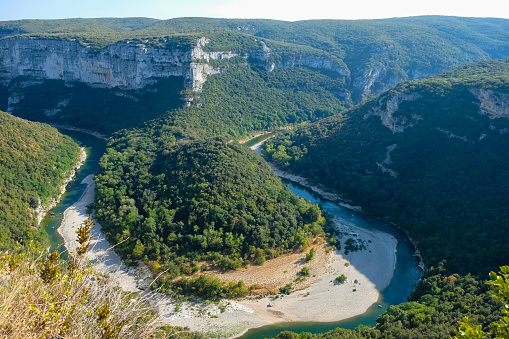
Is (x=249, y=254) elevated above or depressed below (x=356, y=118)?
below

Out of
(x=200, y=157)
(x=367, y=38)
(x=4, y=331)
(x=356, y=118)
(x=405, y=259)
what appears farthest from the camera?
(x=367, y=38)

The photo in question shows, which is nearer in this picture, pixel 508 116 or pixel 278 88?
pixel 508 116

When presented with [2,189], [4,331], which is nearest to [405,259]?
[4,331]

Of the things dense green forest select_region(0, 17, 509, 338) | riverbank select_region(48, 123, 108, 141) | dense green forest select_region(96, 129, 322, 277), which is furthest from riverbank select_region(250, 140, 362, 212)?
riverbank select_region(48, 123, 108, 141)

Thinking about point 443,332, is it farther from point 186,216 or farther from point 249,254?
point 186,216

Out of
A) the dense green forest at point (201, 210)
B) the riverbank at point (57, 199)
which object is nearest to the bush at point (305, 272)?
the dense green forest at point (201, 210)

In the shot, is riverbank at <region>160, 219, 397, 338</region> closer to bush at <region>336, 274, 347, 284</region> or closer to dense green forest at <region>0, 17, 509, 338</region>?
bush at <region>336, 274, 347, 284</region>

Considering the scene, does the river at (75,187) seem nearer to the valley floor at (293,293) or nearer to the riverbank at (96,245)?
the riverbank at (96,245)
